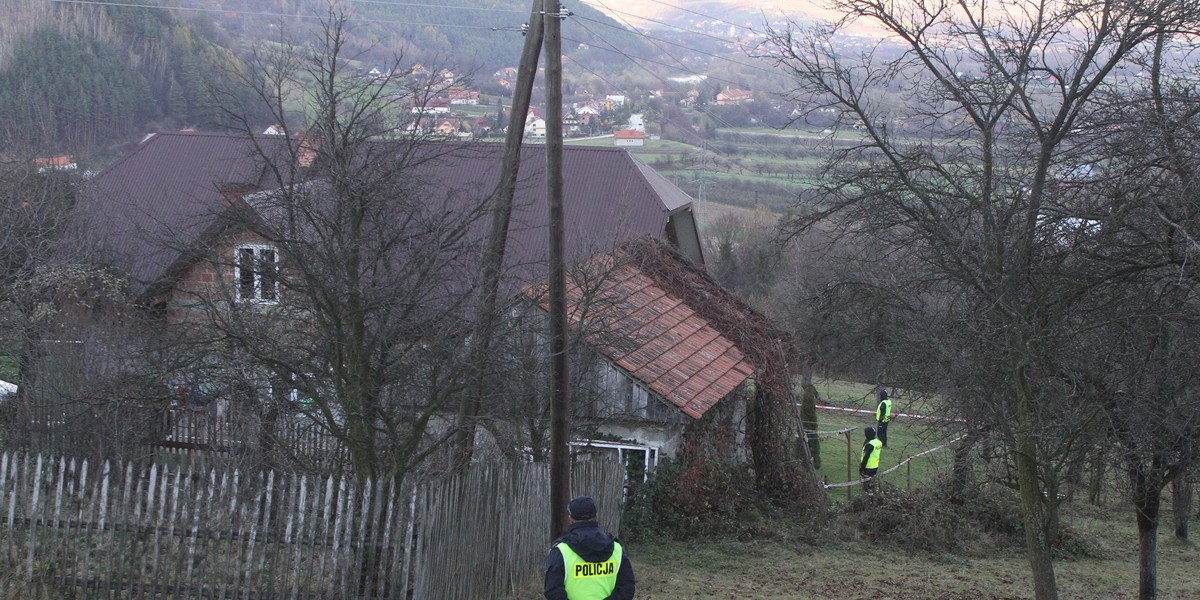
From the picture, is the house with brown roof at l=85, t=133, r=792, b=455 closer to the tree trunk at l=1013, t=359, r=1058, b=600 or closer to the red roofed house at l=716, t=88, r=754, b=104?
the tree trunk at l=1013, t=359, r=1058, b=600

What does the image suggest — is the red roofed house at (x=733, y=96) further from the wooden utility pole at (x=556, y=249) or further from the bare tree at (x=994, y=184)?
the wooden utility pole at (x=556, y=249)

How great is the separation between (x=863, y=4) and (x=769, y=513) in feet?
36.3

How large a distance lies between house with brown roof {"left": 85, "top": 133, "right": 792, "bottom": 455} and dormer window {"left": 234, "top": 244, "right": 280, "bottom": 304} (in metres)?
0.01

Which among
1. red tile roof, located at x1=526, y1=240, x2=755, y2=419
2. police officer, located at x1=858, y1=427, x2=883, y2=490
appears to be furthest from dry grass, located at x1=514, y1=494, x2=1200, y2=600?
red tile roof, located at x1=526, y1=240, x2=755, y2=419

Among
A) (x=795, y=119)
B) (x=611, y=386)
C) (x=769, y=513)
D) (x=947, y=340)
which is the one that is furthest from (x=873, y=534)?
(x=795, y=119)

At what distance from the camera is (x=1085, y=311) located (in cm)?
979

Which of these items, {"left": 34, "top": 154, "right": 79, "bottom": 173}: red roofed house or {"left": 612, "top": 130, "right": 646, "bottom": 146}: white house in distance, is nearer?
{"left": 34, "top": 154, "right": 79, "bottom": 173}: red roofed house

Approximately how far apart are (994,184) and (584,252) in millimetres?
7221

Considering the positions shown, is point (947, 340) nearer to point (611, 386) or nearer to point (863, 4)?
point (863, 4)

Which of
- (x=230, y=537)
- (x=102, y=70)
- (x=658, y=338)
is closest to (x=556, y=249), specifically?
(x=230, y=537)

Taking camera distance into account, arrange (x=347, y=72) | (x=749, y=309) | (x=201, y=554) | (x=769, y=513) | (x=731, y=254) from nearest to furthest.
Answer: (x=201, y=554)
(x=347, y=72)
(x=769, y=513)
(x=749, y=309)
(x=731, y=254)

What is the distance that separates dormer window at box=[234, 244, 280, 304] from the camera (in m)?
9.57

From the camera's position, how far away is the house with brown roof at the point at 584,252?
1044 centimetres

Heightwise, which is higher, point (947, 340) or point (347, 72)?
point (347, 72)
